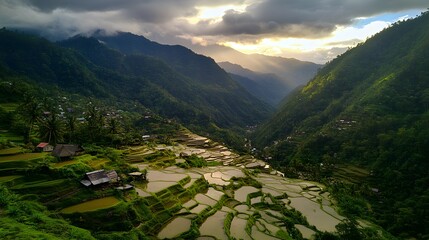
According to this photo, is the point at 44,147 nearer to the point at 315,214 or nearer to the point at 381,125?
the point at 315,214

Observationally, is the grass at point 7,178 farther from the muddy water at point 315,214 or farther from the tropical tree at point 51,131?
the muddy water at point 315,214

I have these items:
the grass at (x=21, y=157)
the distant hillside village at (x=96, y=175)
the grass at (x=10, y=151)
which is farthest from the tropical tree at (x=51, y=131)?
the grass at (x=21, y=157)

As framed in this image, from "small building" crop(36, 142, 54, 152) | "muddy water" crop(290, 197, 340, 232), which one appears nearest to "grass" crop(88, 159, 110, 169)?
"small building" crop(36, 142, 54, 152)

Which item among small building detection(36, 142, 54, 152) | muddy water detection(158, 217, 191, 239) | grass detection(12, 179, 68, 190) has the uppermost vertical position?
small building detection(36, 142, 54, 152)


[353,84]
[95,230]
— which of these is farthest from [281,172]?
[353,84]

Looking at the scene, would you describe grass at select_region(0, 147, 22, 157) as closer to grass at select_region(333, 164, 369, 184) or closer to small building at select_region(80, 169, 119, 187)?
small building at select_region(80, 169, 119, 187)

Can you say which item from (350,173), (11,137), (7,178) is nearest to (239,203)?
(7,178)
